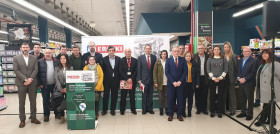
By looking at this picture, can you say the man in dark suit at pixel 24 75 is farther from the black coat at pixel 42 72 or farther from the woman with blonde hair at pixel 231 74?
the woman with blonde hair at pixel 231 74

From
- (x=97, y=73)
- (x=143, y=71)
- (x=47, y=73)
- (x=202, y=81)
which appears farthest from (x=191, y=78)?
(x=47, y=73)

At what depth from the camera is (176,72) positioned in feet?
12.8

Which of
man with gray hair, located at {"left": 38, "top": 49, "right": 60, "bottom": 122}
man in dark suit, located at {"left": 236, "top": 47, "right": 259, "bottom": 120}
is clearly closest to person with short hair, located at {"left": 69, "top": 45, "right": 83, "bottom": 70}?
man with gray hair, located at {"left": 38, "top": 49, "right": 60, "bottom": 122}

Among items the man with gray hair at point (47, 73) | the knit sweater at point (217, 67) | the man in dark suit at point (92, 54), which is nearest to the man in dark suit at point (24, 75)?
the man with gray hair at point (47, 73)

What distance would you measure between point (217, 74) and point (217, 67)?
154mm

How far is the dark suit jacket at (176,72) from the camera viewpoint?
388 centimetres

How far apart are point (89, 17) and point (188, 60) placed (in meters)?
11.0

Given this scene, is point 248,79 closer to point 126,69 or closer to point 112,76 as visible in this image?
point 126,69

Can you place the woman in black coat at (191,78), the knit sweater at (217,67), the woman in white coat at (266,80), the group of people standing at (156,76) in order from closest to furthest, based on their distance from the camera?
the woman in white coat at (266,80) < the group of people standing at (156,76) < the knit sweater at (217,67) < the woman in black coat at (191,78)

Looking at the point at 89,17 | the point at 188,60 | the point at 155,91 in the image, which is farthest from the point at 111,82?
the point at 89,17

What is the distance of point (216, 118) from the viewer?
162 inches

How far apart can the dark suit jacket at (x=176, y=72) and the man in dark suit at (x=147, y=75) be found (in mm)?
520

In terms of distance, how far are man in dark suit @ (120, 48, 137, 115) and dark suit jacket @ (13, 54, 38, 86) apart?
5.94 feet

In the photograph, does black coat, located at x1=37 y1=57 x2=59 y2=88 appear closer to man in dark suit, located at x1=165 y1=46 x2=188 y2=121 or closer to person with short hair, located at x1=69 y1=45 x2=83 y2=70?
person with short hair, located at x1=69 y1=45 x2=83 y2=70
